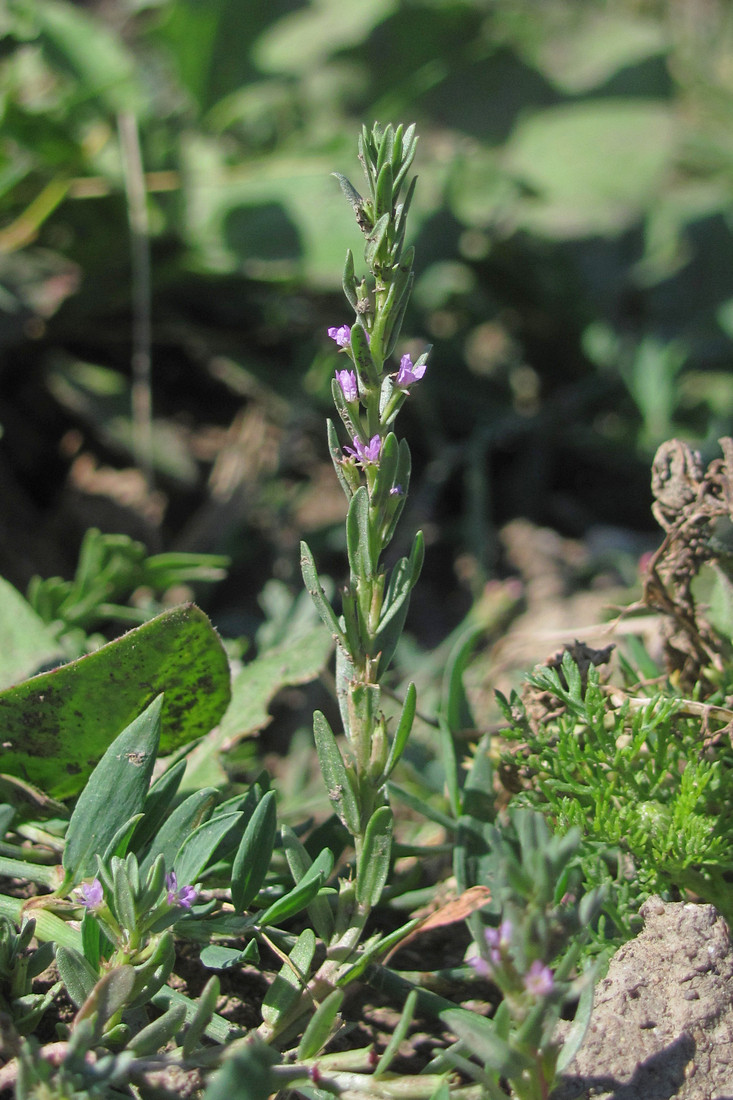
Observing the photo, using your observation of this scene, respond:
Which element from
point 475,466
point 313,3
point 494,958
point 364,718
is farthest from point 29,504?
point 313,3

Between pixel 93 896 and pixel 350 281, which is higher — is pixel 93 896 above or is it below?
below

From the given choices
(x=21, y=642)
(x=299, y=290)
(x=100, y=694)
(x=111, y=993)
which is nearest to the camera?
(x=111, y=993)

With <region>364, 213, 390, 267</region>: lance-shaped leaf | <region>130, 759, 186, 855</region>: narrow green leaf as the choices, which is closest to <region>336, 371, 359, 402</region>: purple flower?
<region>364, 213, 390, 267</region>: lance-shaped leaf

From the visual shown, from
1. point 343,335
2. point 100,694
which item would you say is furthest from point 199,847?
point 343,335

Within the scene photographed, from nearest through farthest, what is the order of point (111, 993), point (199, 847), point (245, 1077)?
point (245, 1077)
point (111, 993)
point (199, 847)

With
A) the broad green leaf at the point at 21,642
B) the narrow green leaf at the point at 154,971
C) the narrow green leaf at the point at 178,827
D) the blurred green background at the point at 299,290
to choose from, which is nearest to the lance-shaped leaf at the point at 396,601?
the narrow green leaf at the point at 178,827

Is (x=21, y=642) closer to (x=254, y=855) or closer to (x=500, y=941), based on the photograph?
(x=254, y=855)

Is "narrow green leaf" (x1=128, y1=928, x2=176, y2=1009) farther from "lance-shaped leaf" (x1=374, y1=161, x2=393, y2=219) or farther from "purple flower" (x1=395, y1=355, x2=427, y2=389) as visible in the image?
"lance-shaped leaf" (x1=374, y1=161, x2=393, y2=219)

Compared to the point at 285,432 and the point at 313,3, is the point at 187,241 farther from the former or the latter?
the point at 313,3
